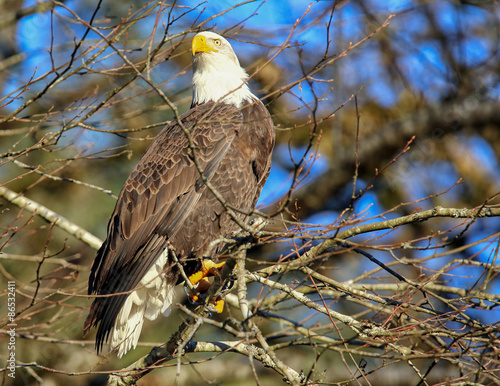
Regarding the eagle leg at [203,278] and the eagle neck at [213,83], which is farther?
the eagle neck at [213,83]

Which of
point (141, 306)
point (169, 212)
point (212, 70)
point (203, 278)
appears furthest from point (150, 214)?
point (212, 70)

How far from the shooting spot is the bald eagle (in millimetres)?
4105

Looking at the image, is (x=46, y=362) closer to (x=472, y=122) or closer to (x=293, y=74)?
(x=293, y=74)

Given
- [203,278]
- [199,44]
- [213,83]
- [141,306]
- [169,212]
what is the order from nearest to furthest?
[169,212], [203,278], [141,306], [199,44], [213,83]

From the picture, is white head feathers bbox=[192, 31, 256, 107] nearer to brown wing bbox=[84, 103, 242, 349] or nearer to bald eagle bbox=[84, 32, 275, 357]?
bald eagle bbox=[84, 32, 275, 357]

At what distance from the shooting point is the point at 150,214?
4.20m

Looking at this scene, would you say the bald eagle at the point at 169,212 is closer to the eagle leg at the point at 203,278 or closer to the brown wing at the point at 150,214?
the brown wing at the point at 150,214

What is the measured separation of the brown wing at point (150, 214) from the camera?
13.4ft

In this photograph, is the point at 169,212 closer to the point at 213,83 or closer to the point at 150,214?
the point at 150,214

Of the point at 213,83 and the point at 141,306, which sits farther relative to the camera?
the point at 213,83

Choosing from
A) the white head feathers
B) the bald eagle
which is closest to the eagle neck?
the white head feathers

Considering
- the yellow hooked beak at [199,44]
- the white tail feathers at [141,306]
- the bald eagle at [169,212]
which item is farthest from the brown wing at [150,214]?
the yellow hooked beak at [199,44]

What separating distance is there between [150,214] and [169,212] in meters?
0.15

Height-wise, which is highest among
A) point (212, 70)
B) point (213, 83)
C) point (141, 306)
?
point (212, 70)
